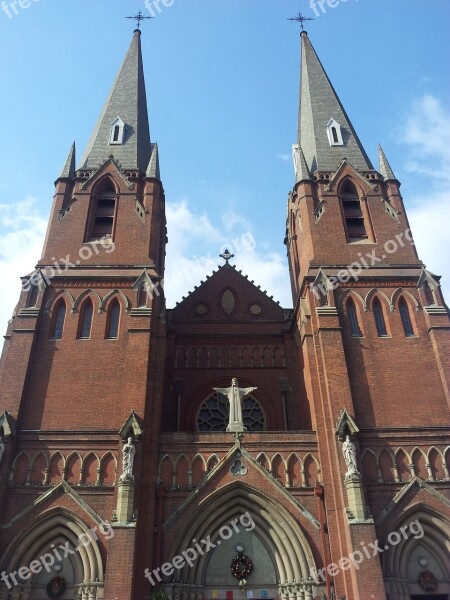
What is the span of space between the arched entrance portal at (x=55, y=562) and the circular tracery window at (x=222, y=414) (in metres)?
7.32

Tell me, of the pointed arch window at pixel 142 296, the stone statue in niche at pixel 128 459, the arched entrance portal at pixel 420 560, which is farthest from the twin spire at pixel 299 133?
the arched entrance portal at pixel 420 560

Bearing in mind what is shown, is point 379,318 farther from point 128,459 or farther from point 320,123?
point 320,123

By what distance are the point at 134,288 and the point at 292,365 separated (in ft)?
25.8

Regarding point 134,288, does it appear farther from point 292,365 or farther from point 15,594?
point 15,594

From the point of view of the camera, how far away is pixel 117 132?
29.0 m

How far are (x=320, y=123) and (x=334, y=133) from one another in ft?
3.74

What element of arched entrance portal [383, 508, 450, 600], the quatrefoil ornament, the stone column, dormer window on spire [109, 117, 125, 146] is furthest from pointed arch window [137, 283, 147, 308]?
arched entrance portal [383, 508, 450, 600]

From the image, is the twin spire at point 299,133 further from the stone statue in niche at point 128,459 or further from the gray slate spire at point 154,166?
the stone statue in niche at point 128,459

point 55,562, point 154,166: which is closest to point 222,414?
point 55,562

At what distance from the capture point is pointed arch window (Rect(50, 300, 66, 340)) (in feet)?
69.1

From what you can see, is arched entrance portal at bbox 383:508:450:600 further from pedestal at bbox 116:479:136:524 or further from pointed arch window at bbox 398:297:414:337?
pedestal at bbox 116:479:136:524

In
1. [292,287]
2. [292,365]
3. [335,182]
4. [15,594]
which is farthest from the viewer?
[292,287]

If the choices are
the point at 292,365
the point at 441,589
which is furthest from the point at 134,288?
the point at 441,589

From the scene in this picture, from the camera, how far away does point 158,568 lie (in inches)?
656
